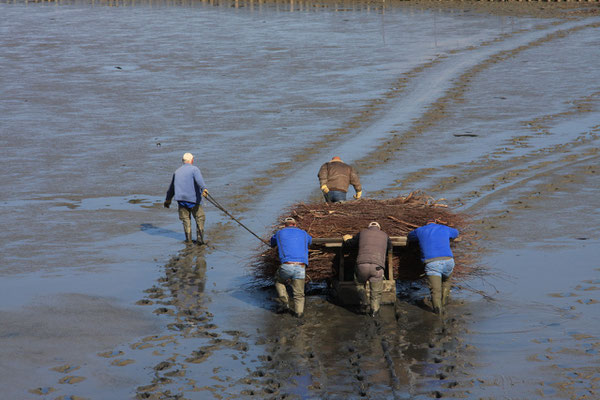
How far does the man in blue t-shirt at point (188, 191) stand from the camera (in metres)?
17.7

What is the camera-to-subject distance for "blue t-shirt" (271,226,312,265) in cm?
1327

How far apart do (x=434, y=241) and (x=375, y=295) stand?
118cm

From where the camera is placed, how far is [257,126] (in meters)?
29.9

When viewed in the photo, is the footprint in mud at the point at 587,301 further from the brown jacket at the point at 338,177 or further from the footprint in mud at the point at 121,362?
Result: the footprint in mud at the point at 121,362

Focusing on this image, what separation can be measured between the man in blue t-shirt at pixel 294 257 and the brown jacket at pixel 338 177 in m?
3.63

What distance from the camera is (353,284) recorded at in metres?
13.8

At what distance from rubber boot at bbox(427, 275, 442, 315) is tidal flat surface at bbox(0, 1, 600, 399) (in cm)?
24

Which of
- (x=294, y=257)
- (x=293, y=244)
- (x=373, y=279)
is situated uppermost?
(x=293, y=244)

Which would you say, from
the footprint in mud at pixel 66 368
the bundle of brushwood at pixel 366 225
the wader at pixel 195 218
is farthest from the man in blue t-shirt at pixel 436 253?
the wader at pixel 195 218

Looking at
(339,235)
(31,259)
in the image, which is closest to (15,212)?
(31,259)

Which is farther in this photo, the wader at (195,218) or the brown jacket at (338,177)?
the wader at (195,218)

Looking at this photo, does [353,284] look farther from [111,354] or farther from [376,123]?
[376,123]

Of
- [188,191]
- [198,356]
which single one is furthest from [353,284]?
[188,191]

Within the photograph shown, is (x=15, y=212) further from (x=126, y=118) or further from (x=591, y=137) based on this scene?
(x=591, y=137)
